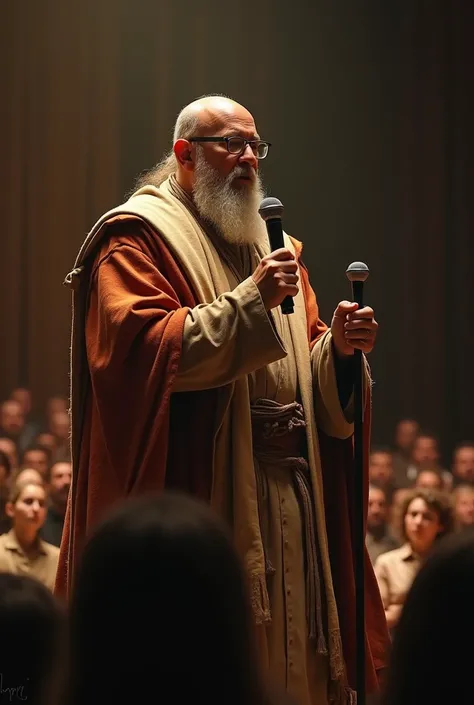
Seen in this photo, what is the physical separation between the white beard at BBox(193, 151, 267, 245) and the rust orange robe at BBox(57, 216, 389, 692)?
19 centimetres

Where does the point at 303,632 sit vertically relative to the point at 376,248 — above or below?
below

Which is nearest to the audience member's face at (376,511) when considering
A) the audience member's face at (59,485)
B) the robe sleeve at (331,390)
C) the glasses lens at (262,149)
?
the audience member's face at (59,485)

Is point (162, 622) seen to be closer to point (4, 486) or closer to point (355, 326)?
point (355, 326)

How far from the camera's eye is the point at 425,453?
10.2 m

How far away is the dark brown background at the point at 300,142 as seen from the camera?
1161 cm

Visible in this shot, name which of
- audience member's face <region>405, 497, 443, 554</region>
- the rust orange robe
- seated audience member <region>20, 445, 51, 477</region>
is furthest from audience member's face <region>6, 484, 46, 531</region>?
the rust orange robe

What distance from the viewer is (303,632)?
9.57ft

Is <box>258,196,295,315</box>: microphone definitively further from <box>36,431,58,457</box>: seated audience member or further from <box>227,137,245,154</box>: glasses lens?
<box>36,431,58,457</box>: seated audience member

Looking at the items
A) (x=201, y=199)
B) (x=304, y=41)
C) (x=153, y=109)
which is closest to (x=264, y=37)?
(x=304, y=41)

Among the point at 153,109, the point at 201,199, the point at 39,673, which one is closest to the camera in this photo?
the point at 39,673

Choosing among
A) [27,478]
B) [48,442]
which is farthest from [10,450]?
[27,478]

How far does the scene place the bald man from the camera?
2.75m

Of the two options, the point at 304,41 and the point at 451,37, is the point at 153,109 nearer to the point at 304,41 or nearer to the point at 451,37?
the point at 304,41

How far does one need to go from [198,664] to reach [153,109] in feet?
36.2
